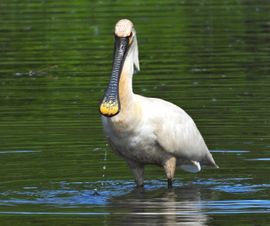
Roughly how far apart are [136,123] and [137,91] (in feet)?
20.1

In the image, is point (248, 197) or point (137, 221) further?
point (248, 197)

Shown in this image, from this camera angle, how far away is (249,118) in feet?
54.3

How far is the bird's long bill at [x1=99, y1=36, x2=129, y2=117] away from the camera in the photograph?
1255cm

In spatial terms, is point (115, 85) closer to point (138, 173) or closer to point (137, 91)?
point (138, 173)

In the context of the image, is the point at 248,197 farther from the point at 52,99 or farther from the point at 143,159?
the point at 52,99

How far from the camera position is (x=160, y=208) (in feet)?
40.9

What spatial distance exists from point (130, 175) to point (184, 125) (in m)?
1.07

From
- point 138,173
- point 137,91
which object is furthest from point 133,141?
point 137,91

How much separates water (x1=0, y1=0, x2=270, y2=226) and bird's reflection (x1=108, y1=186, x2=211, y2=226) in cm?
1

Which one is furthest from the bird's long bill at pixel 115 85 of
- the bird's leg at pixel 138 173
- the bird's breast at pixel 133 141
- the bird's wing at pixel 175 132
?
the bird's leg at pixel 138 173

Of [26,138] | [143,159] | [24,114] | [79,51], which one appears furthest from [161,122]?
[79,51]

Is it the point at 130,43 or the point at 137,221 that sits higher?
the point at 130,43

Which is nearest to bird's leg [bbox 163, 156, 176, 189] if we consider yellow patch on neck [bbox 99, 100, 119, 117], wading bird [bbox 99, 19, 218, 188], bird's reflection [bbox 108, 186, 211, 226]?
wading bird [bbox 99, 19, 218, 188]

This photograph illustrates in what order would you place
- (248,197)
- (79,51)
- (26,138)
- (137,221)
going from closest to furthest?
(137,221), (248,197), (26,138), (79,51)
